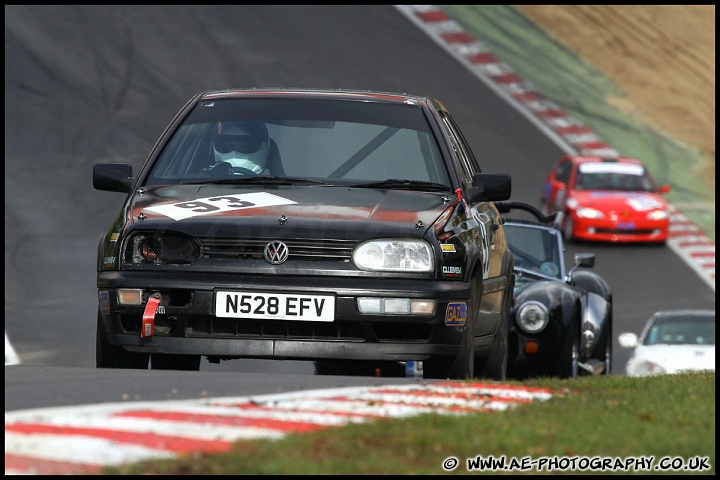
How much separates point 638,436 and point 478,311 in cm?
231

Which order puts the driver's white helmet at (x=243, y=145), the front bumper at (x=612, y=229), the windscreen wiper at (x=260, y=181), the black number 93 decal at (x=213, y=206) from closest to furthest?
the black number 93 decal at (x=213, y=206), the windscreen wiper at (x=260, y=181), the driver's white helmet at (x=243, y=145), the front bumper at (x=612, y=229)

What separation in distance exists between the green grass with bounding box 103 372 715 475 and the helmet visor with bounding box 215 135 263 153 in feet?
8.24

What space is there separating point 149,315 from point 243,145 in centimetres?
141

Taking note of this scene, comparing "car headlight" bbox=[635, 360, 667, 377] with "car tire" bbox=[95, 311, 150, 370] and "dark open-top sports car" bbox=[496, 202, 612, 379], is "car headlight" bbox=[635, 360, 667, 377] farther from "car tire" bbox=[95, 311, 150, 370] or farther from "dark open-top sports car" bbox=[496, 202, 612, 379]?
"car tire" bbox=[95, 311, 150, 370]

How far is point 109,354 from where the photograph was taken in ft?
24.9

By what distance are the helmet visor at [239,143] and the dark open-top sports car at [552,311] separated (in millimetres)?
4051

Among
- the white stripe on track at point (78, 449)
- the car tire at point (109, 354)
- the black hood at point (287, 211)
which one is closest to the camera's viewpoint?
the white stripe on track at point (78, 449)

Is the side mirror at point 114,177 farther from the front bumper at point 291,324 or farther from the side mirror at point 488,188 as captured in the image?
the side mirror at point 488,188

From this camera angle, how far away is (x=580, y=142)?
31.4m

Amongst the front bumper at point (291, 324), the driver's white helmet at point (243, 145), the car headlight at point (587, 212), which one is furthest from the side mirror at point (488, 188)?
the car headlight at point (587, 212)

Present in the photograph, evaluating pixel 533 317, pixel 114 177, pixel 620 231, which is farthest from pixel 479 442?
pixel 620 231

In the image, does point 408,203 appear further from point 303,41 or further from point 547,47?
point 547,47

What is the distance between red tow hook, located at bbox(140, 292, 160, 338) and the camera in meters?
7.18

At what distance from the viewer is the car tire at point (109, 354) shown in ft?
24.7
